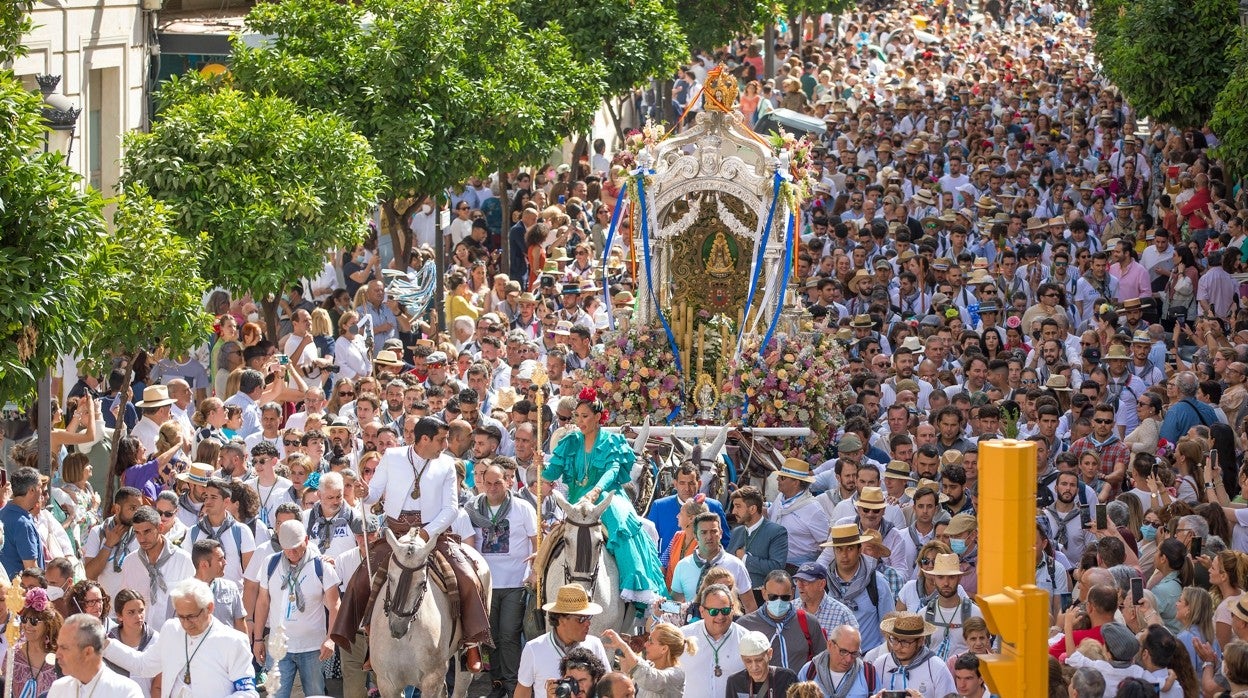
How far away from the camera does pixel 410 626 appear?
1375cm

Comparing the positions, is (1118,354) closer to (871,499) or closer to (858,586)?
(871,499)

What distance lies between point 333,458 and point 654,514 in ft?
8.27

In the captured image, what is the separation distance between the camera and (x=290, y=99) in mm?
22844

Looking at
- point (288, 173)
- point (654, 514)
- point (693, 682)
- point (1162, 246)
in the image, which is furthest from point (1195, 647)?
point (1162, 246)

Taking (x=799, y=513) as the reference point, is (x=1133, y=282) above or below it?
above

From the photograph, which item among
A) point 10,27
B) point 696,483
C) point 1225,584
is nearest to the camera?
point 1225,584

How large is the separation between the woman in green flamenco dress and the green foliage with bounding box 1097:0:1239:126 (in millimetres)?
12717

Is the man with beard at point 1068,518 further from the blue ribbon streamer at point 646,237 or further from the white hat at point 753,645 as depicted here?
the blue ribbon streamer at point 646,237

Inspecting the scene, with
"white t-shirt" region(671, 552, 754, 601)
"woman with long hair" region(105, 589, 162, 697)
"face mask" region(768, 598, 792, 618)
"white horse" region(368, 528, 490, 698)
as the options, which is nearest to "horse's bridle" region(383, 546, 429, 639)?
"white horse" region(368, 528, 490, 698)

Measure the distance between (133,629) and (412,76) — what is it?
12531 mm

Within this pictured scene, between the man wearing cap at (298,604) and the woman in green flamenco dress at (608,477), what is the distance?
1874 mm

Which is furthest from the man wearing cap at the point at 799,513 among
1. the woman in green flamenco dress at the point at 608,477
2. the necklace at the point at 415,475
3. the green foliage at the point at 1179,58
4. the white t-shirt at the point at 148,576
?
the green foliage at the point at 1179,58

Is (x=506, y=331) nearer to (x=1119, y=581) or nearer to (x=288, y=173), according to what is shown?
(x=288, y=173)

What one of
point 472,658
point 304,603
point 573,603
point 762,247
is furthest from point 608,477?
point 762,247
